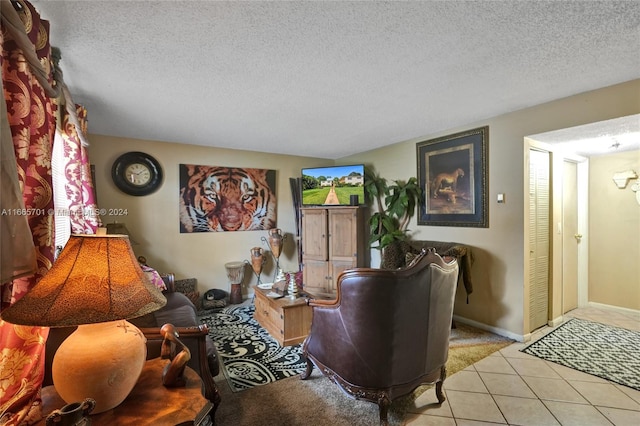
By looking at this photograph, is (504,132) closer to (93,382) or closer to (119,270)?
(119,270)

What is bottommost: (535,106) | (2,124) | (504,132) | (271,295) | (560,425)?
(560,425)

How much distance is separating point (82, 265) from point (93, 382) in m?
0.40

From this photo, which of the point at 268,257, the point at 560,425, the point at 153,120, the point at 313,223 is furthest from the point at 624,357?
the point at 153,120

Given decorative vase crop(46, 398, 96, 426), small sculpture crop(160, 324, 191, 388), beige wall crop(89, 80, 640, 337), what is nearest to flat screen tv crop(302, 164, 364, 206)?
beige wall crop(89, 80, 640, 337)

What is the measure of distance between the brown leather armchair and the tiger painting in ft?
9.91

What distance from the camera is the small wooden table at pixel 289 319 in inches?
110

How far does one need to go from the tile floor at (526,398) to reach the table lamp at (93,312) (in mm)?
1691

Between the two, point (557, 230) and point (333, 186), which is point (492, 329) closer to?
Result: point (557, 230)

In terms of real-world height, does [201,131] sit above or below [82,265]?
above

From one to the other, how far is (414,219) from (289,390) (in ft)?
8.89

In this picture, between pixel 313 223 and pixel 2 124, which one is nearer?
pixel 2 124

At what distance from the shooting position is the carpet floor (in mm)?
1812

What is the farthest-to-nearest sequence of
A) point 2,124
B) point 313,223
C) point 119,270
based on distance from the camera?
point 313,223 → point 119,270 → point 2,124

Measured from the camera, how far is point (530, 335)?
295 centimetres
